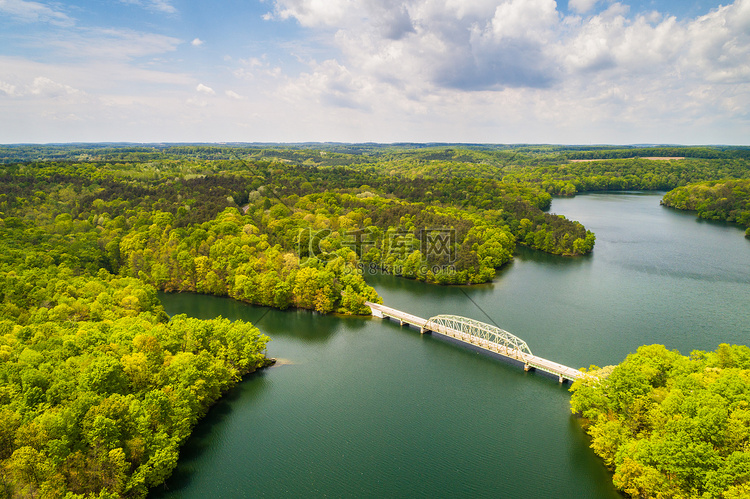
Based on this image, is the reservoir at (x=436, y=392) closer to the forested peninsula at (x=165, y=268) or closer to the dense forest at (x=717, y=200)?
the forested peninsula at (x=165, y=268)

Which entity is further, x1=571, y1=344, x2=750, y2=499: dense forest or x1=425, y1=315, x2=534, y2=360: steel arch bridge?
x1=425, y1=315, x2=534, y2=360: steel arch bridge

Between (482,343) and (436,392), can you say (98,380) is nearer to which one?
Answer: (436,392)

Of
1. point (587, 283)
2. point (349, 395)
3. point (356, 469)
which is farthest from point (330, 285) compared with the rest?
point (587, 283)

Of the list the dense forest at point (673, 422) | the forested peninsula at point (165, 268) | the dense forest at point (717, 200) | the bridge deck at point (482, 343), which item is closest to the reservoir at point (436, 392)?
the bridge deck at point (482, 343)

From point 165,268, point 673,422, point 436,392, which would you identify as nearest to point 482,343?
point 436,392

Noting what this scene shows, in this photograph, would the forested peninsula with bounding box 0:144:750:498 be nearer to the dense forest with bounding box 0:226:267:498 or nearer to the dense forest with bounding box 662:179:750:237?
the dense forest with bounding box 0:226:267:498

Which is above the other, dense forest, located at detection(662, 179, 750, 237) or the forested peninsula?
dense forest, located at detection(662, 179, 750, 237)

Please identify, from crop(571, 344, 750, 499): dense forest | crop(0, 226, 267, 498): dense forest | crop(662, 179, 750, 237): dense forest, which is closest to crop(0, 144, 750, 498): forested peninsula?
crop(0, 226, 267, 498): dense forest
